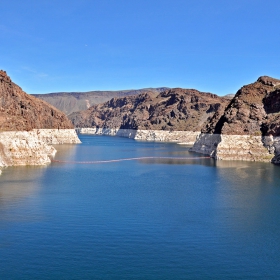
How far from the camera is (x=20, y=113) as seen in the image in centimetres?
9194

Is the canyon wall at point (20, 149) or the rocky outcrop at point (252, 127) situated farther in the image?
the rocky outcrop at point (252, 127)

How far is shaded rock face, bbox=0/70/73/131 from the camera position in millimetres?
78250

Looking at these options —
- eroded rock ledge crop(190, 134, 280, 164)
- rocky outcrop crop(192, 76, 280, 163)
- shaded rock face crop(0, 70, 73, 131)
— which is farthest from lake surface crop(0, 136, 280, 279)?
rocky outcrop crop(192, 76, 280, 163)

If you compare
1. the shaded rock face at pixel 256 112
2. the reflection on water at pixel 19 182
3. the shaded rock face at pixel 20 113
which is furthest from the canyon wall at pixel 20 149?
the shaded rock face at pixel 256 112

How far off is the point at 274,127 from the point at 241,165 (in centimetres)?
1634

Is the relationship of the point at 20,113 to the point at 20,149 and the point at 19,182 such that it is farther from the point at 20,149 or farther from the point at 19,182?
the point at 19,182

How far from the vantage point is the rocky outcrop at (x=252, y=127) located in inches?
4026

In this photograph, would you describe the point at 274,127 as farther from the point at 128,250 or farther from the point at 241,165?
the point at 128,250

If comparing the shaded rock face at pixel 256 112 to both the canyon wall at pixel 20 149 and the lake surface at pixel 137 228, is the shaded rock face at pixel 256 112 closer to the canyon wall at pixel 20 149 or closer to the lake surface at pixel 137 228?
the lake surface at pixel 137 228

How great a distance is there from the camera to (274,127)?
10188 cm

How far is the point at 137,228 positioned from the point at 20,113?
61.4m

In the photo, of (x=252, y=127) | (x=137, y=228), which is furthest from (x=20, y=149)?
(x=252, y=127)

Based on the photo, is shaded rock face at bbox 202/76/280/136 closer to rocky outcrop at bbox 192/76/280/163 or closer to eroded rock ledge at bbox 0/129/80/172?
rocky outcrop at bbox 192/76/280/163

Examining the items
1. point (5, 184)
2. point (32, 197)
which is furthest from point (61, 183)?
point (32, 197)
